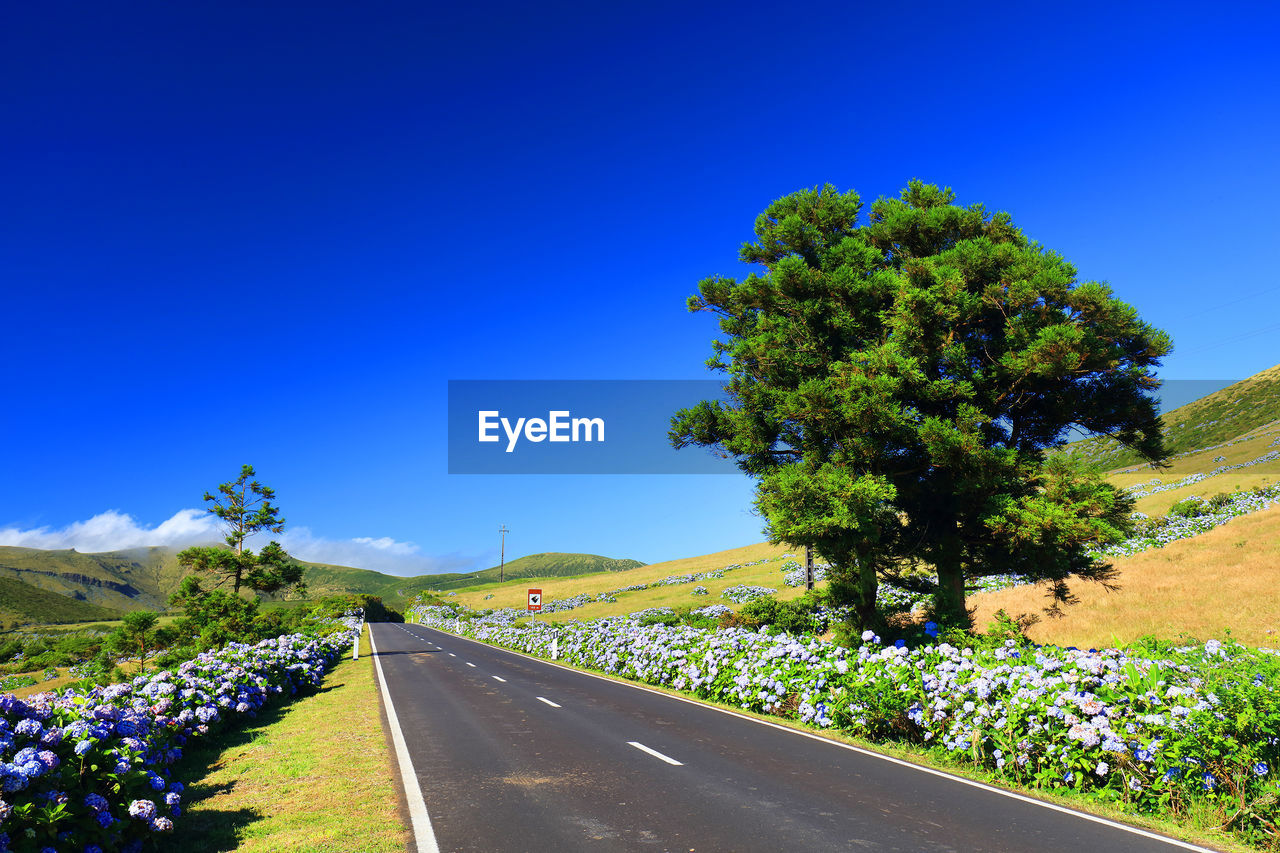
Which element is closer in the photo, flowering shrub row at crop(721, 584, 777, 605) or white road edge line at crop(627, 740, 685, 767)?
white road edge line at crop(627, 740, 685, 767)

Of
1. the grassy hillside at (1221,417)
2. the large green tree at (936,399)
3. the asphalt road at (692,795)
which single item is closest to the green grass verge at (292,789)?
the asphalt road at (692,795)

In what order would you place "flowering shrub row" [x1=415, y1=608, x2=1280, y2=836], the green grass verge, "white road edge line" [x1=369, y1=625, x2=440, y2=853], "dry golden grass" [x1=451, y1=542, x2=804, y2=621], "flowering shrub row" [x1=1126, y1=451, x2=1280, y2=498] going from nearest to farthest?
"white road edge line" [x1=369, y1=625, x2=440, y2=853] → the green grass verge → "flowering shrub row" [x1=415, y1=608, x2=1280, y2=836] → "dry golden grass" [x1=451, y1=542, x2=804, y2=621] → "flowering shrub row" [x1=1126, y1=451, x2=1280, y2=498]

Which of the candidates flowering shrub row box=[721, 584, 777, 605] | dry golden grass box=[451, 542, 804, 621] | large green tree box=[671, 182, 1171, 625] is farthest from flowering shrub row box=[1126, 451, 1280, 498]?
large green tree box=[671, 182, 1171, 625]

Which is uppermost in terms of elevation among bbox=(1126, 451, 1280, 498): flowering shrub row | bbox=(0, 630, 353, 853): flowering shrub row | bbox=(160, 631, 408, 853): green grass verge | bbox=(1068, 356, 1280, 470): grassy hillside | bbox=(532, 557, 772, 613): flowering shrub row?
bbox=(1068, 356, 1280, 470): grassy hillside

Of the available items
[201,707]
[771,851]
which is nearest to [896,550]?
[771,851]

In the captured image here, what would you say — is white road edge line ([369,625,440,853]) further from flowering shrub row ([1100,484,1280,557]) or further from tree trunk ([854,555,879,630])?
flowering shrub row ([1100,484,1280,557])

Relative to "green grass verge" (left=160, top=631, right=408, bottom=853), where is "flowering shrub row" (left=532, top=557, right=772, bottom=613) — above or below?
below

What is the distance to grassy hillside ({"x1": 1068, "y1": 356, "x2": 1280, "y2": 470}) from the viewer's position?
102 metres

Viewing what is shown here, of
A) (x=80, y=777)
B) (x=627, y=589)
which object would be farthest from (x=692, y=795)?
(x=627, y=589)

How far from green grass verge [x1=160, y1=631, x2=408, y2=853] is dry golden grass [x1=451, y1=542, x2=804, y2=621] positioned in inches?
1040

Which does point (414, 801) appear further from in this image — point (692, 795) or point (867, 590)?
point (867, 590)

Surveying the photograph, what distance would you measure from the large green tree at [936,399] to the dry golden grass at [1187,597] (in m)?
3.28

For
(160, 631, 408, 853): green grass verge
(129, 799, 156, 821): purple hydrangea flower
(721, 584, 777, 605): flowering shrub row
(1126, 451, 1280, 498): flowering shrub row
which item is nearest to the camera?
(129, 799, 156, 821): purple hydrangea flower

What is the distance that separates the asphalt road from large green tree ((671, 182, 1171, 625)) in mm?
8708
